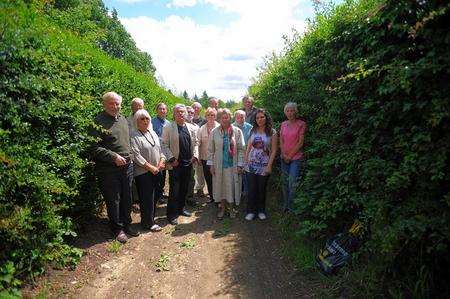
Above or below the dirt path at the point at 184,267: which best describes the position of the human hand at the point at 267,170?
above

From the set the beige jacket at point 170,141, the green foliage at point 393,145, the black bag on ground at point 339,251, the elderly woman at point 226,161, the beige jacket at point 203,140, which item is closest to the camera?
the green foliage at point 393,145

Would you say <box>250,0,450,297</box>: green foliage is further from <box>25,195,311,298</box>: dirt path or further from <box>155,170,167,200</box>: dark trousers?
<box>155,170,167,200</box>: dark trousers

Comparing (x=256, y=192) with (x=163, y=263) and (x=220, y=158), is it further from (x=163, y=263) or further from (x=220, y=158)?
(x=163, y=263)

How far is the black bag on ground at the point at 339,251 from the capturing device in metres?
4.49

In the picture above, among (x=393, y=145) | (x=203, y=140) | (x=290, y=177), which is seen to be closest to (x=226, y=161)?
(x=203, y=140)

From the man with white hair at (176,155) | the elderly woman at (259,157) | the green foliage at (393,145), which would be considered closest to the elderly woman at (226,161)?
the elderly woman at (259,157)

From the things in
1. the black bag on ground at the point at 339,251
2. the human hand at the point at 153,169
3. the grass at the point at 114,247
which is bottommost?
the grass at the point at 114,247

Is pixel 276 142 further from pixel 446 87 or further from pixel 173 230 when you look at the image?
pixel 446 87

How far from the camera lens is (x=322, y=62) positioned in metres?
5.84

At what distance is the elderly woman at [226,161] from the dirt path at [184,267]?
694 millimetres

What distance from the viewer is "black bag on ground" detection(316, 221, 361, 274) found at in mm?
4488

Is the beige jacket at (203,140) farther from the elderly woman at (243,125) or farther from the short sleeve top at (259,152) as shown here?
the short sleeve top at (259,152)

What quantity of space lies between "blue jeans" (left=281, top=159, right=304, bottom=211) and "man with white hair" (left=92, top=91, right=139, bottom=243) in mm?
2879

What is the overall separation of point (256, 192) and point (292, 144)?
47.8 inches
